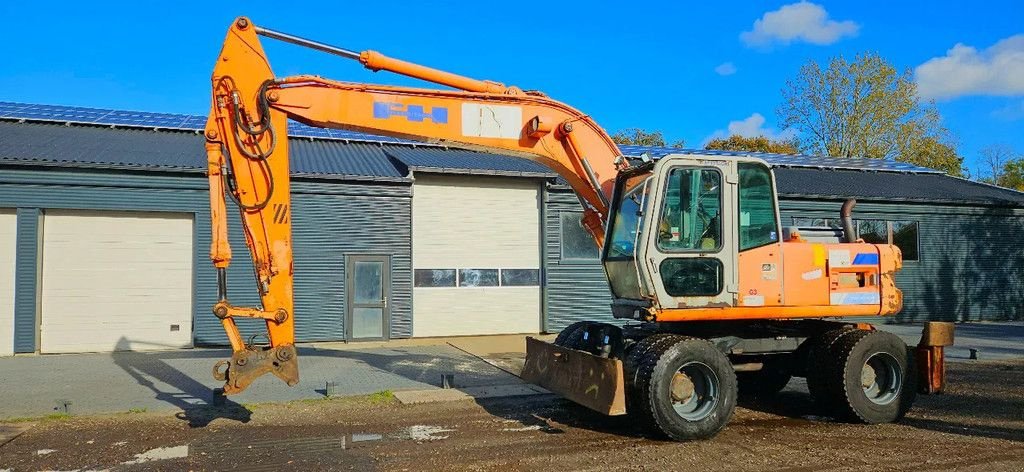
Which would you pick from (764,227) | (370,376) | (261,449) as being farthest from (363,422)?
(764,227)

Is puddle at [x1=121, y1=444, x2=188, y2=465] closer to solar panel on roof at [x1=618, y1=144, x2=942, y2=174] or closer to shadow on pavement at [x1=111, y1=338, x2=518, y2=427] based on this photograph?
shadow on pavement at [x1=111, y1=338, x2=518, y2=427]

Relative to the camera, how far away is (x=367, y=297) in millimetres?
15570

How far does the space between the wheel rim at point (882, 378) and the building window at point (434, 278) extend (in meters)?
9.93

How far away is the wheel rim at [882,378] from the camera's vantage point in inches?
312

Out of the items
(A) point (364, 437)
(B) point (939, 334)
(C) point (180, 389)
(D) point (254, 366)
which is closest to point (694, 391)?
(B) point (939, 334)

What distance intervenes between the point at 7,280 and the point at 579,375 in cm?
1179

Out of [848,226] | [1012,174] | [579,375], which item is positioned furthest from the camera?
[1012,174]

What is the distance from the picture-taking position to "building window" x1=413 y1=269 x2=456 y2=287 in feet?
52.8

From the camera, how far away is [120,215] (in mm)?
14398

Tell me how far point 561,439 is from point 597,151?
3.25 meters

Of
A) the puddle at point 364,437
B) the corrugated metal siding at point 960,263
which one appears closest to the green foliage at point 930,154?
the corrugated metal siding at point 960,263

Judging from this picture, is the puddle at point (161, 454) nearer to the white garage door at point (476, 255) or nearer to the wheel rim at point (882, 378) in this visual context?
the wheel rim at point (882, 378)

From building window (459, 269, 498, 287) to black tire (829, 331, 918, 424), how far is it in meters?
9.65

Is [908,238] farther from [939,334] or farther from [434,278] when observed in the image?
[939,334]
